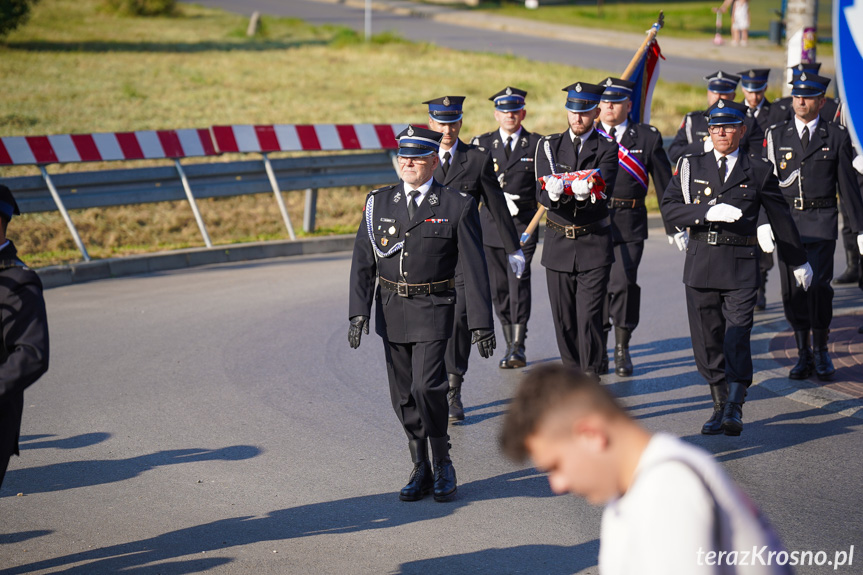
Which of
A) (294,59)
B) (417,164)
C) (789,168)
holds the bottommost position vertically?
(294,59)

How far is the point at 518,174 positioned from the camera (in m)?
8.91

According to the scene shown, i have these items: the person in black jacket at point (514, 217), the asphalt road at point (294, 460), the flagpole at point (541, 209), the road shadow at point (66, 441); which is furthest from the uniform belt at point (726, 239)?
the road shadow at point (66, 441)

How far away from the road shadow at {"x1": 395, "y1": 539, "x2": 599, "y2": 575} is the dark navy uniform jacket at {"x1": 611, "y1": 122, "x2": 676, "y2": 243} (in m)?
4.18

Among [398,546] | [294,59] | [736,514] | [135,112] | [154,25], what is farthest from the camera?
[154,25]

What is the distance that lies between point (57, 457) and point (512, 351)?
3.88 meters

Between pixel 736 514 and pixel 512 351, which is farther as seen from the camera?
pixel 512 351

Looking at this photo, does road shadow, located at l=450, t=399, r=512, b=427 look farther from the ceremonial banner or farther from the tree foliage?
the tree foliage

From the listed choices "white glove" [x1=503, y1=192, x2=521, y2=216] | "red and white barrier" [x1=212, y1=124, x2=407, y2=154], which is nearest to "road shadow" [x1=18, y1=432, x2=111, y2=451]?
"white glove" [x1=503, y1=192, x2=521, y2=216]

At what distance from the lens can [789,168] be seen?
863cm

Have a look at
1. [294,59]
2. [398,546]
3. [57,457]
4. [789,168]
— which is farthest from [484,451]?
[294,59]

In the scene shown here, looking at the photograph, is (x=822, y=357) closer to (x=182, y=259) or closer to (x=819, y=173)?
(x=819, y=173)

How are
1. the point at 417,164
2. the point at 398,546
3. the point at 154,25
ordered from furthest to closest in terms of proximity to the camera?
the point at 154,25, the point at 417,164, the point at 398,546

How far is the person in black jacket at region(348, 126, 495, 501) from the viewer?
6.01m

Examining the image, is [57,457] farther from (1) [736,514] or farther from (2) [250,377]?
(1) [736,514]
